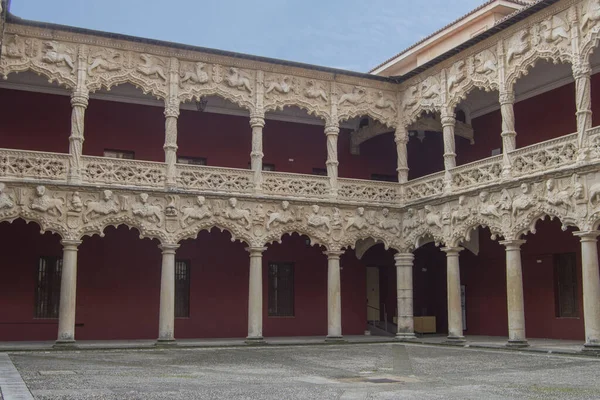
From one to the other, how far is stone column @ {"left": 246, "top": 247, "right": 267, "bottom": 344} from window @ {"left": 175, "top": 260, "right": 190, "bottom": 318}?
9.64 feet

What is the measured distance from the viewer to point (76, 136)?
60.2 feet

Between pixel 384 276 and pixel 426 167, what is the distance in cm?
400

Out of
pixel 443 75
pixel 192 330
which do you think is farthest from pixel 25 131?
pixel 443 75

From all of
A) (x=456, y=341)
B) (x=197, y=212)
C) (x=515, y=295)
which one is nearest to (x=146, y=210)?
(x=197, y=212)

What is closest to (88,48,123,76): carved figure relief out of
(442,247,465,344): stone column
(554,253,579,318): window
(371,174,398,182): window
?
(371,174,398,182): window

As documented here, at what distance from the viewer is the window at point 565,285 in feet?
63.7

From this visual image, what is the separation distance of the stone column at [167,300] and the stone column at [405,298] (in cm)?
662

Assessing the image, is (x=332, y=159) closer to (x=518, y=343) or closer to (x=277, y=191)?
(x=277, y=191)

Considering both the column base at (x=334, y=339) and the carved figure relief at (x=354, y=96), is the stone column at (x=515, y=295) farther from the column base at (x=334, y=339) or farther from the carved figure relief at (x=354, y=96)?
the carved figure relief at (x=354, y=96)

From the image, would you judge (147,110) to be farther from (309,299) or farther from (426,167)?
(426,167)

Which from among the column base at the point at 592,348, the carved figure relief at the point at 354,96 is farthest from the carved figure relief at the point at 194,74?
the column base at the point at 592,348

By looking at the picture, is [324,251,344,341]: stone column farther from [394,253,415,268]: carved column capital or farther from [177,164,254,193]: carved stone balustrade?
[177,164,254,193]: carved stone balustrade

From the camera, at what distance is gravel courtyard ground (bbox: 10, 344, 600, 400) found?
31.0ft

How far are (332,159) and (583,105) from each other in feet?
23.9
